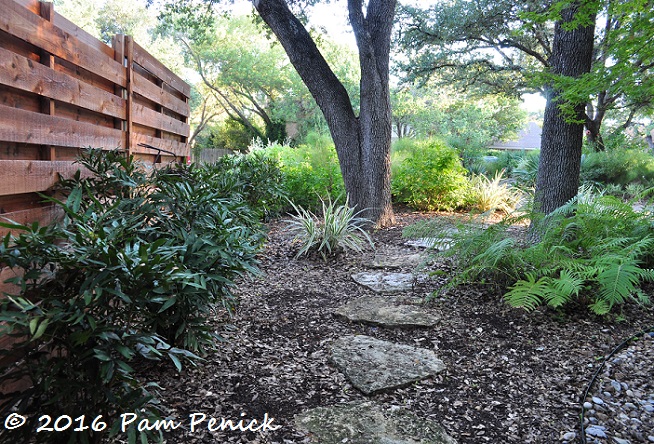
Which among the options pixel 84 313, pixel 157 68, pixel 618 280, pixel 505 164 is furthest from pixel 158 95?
pixel 505 164

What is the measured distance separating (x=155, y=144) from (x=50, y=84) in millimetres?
1579

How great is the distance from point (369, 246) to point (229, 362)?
259cm

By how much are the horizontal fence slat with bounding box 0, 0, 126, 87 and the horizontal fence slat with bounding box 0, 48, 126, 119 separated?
0.09 meters

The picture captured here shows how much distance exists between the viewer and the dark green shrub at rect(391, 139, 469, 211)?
251 inches

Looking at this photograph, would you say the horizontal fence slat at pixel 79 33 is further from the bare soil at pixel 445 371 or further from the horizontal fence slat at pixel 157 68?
the bare soil at pixel 445 371

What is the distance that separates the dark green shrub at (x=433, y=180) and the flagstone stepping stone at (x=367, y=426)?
5.02 metres

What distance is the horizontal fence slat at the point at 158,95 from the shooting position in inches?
118

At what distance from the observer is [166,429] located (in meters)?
1.53

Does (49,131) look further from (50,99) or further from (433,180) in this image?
(433,180)

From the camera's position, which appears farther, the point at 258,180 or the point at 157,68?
the point at 258,180

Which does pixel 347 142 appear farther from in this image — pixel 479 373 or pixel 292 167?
pixel 479 373

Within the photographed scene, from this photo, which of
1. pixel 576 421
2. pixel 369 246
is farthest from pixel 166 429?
pixel 369 246

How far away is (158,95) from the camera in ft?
11.5

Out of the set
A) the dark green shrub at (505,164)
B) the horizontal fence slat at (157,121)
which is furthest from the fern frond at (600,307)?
the dark green shrub at (505,164)
